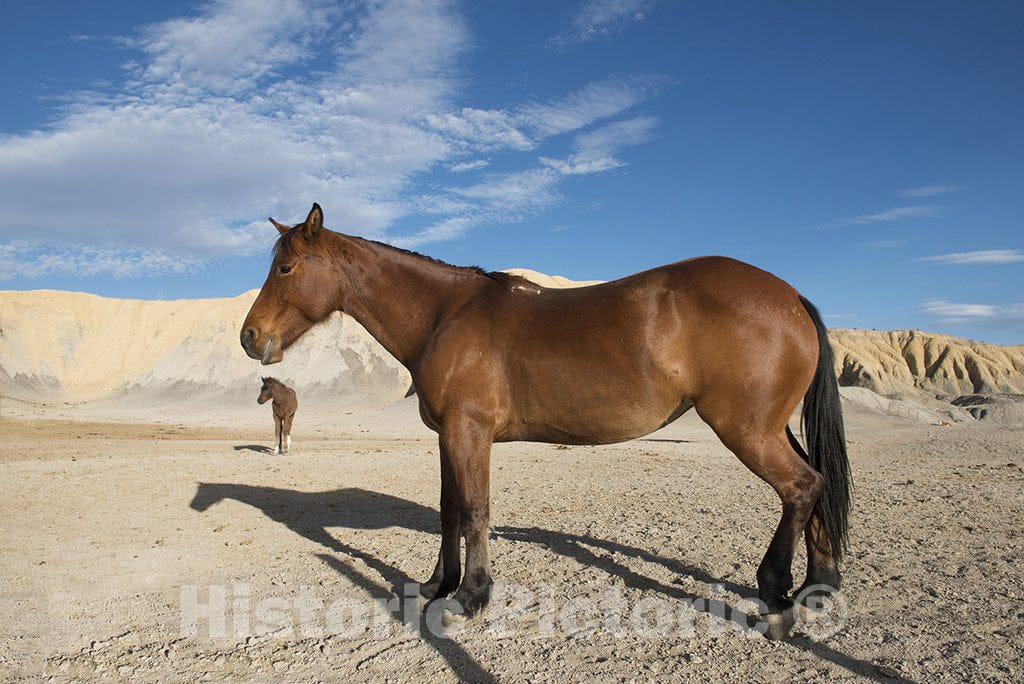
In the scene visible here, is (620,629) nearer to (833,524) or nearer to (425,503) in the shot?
(833,524)

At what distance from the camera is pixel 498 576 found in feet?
17.6

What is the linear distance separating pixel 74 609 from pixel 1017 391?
76751 mm

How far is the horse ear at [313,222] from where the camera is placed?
4.97 metres

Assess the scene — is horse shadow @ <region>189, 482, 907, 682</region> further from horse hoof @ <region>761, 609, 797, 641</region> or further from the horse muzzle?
the horse muzzle

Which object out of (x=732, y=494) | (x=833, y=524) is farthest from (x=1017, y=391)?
(x=833, y=524)

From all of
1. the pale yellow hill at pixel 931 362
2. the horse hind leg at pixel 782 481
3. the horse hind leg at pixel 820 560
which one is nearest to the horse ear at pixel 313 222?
the horse hind leg at pixel 782 481

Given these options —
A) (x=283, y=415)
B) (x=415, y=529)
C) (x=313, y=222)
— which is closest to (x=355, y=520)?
(x=415, y=529)

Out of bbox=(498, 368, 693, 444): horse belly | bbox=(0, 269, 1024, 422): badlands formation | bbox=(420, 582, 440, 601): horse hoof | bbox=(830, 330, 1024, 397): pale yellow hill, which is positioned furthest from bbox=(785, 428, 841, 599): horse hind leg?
bbox=(830, 330, 1024, 397): pale yellow hill

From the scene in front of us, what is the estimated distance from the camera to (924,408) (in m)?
30.2

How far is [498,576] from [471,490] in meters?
1.30

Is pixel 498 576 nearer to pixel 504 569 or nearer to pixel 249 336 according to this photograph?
pixel 504 569

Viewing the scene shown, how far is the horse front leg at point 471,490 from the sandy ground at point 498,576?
9.2 inches

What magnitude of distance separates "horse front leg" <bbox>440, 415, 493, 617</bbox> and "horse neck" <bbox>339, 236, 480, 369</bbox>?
3.15 ft

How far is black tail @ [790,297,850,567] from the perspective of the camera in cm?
441
